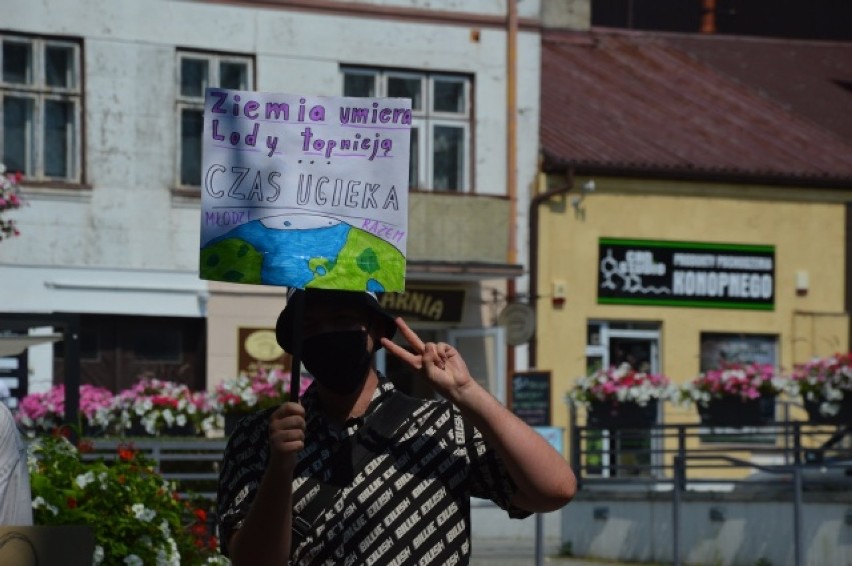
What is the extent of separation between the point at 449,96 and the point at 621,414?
7.72 m

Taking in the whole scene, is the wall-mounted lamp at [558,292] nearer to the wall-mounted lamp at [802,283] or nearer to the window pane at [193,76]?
the wall-mounted lamp at [802,283]

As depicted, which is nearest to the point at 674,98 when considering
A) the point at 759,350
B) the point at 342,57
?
the point at 759,350

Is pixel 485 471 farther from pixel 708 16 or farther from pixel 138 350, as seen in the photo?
pixel 708 16

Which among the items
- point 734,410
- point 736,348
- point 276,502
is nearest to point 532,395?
point 734,410

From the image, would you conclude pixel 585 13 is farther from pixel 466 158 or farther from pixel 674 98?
pixel 466 158

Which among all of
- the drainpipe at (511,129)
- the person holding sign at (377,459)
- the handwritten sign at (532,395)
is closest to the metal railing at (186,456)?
the handwritten sign at (532,395)

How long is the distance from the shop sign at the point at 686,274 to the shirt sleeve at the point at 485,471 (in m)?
26.1

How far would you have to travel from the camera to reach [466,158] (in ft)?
A: 101

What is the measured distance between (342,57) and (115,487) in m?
20.3

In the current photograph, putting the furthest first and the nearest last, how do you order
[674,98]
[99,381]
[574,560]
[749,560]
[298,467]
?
[674,98] → [99,381] → [574,560] → [749,560] → [298,467]

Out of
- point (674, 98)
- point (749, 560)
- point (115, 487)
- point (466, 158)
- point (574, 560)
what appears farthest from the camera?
point (674, 98)

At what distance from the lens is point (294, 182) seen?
5105mm

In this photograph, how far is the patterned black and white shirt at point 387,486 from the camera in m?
4.86

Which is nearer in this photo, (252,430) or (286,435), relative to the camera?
(286,435)
